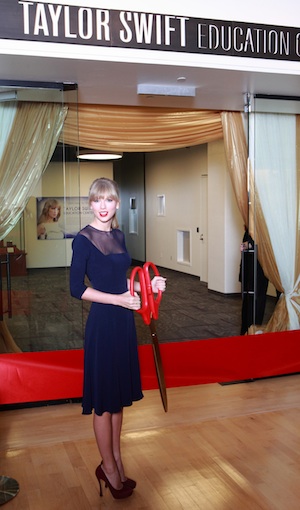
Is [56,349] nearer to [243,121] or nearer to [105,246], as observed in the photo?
[105,246]

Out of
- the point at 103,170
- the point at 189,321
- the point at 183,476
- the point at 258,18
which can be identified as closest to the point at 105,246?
the point at 183,476

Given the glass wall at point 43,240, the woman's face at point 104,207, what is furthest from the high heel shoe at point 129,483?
the glass wall at point 43,240

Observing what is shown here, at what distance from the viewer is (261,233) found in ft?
16.8

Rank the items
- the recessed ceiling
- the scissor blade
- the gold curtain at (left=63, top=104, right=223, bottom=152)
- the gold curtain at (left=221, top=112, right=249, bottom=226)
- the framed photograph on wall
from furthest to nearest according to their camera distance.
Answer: the gold curtain at (left=221, top=112, right=249, bottom=226), the gold curtain at (left=63, top=104, right=223, bottom=152), the framed photograph on wall, the recessed ceiling, the scissor blade

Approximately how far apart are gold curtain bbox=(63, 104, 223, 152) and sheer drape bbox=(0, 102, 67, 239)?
24.6 inches

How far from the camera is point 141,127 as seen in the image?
517cm

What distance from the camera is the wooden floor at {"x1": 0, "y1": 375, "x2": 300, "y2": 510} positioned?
114 inches

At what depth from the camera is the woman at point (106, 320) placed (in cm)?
273

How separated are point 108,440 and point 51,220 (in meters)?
2.01

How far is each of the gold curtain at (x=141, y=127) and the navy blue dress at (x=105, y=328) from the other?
237 centimetres

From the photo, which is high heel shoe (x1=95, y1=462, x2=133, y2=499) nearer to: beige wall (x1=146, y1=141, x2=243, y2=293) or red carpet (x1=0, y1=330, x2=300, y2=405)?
red carpet (x1=0, y1=330, x2=300, y2=405)

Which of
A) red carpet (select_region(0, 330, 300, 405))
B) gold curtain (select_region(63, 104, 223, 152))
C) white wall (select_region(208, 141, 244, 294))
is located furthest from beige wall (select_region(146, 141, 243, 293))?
red carpet (select_region(0, 330, 300, 405))

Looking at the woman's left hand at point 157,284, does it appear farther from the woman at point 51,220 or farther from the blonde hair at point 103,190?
the woman at point 51,220

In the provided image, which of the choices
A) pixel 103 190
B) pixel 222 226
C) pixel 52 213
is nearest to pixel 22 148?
pixel 52 213
